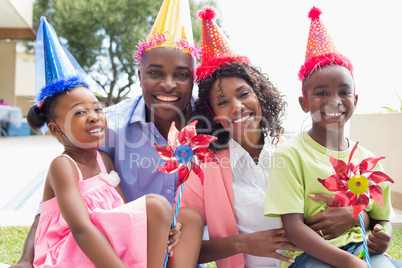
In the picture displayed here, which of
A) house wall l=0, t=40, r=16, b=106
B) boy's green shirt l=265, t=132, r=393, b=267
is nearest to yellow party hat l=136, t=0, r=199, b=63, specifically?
boy's green shirt l=265, t=132, r=393, b=267

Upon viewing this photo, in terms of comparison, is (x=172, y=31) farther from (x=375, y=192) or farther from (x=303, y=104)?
(x=375, y=192)

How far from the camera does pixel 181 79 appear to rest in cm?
203

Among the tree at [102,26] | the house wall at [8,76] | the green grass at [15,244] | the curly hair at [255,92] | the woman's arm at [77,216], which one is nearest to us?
the woman's arm at [77,216]

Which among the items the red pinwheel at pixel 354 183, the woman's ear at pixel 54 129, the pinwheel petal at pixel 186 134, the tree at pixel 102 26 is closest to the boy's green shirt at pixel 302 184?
the red pinwheel at pixel 354 183

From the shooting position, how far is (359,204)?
141cm

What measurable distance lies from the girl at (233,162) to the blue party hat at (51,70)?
23.5 inches

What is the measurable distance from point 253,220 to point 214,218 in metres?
0.18

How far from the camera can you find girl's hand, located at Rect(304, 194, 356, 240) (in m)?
1.51

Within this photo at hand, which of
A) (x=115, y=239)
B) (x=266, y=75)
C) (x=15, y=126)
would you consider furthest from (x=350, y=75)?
(x=15, y=126)

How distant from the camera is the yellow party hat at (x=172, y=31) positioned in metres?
2.06

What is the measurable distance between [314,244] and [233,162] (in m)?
0.55

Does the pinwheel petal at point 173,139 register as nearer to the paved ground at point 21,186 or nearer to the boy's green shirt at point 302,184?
the boy's green shirt at point 302,184

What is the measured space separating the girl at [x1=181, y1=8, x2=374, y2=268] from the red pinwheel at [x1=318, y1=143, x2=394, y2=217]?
1.46 ft

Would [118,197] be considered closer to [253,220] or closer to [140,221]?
[140,221]
